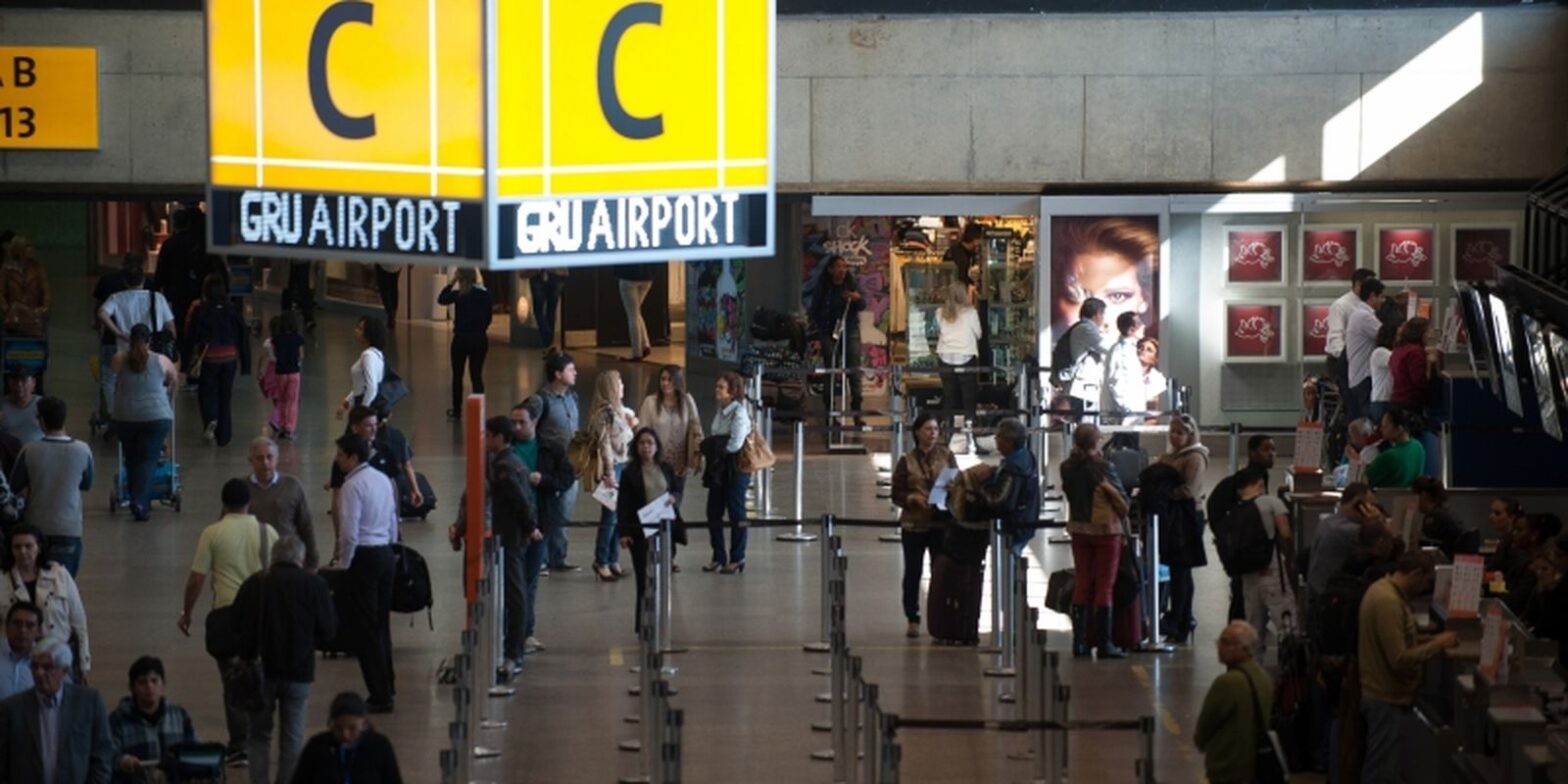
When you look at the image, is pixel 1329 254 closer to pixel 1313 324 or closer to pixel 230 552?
pixel 1313 324

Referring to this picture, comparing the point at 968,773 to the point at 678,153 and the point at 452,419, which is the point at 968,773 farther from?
the point at 452,419

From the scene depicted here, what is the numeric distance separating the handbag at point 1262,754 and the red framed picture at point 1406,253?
1496 cm

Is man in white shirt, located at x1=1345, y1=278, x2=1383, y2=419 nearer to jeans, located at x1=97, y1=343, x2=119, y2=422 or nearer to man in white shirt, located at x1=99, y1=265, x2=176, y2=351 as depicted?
man in white shirt, located at x1=99, y1=265, x2=176, y2=351

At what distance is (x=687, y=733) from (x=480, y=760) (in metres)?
1.29

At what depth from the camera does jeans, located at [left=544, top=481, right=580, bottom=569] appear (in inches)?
760

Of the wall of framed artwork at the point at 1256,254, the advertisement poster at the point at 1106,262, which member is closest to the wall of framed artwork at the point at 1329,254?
the wall of framed artwork at the point at 1256,254

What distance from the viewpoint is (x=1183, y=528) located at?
57.1ft

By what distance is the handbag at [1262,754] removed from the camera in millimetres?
12289

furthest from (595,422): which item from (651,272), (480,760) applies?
(651,272)

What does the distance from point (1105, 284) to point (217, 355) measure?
8.62 metres

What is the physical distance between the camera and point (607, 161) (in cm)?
973

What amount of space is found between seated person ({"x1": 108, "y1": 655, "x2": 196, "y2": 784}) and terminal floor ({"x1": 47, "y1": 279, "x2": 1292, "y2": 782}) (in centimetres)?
167

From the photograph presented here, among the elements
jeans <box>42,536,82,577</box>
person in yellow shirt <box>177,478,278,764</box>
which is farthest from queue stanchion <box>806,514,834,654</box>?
jeans <box>42,536,82,577</box>

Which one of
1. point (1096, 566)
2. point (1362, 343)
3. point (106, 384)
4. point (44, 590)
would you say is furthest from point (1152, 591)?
point (106, 384)
